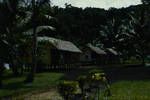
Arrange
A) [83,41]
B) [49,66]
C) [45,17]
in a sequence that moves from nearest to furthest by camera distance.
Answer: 1. [45,17]
2. [49,66]
3. [83,41]

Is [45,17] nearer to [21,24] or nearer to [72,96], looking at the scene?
[21,24]

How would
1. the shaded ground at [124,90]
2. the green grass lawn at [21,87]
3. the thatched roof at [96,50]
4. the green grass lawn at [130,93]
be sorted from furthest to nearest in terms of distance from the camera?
the thatched roof at [96,50], the green grass lawn at [21,87], the shaded ground at [124,90], the green grass lawn at [130,93]

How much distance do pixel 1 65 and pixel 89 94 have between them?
21.2 metres

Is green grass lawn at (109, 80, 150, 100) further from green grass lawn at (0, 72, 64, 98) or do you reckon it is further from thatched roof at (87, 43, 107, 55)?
thatched roof at (87, 43, 107, 55)

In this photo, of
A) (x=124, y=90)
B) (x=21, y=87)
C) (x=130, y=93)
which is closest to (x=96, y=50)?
(x=21, y=87)

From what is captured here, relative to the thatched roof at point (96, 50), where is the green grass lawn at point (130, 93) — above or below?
below

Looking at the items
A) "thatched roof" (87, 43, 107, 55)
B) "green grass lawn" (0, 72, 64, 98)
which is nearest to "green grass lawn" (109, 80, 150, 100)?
"green grass lawn" (0, 72, 64, 98)

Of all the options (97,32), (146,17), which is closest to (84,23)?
(97,32)

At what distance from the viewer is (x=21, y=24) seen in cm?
3059

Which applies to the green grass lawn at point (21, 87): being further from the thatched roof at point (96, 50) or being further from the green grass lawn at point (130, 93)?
the thatched roof at point (96, 50)

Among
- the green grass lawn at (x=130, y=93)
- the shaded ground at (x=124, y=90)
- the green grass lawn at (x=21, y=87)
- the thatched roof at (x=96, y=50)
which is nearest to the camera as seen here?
the green grass lawn at (x=130, y=93)

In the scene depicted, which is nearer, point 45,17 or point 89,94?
point 89,94

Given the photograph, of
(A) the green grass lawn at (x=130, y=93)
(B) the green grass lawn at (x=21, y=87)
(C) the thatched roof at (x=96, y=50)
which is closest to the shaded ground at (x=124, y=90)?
(A) the green grass lawn at (x=130, y=93)

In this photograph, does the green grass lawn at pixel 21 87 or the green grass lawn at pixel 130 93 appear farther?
the green grass lawn at pixel 21 87
